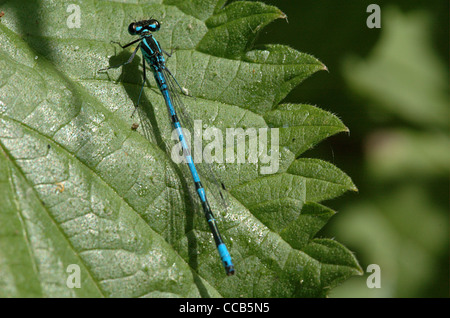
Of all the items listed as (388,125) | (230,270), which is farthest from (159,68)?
(388,125)

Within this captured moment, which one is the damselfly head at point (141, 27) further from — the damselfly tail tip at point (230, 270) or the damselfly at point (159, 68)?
the damselfly tail tip at point (230, 270)

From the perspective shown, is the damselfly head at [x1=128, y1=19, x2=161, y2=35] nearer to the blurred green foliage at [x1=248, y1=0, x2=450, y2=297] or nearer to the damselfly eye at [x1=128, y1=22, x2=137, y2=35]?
the damselfly eye at [x1=128, y1=22, x2=137, y2=35]

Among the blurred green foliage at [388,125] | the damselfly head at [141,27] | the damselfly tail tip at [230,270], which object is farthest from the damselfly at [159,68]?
the blurred green foliage at [388,125]

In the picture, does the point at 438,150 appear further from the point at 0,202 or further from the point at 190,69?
the point at 0,202

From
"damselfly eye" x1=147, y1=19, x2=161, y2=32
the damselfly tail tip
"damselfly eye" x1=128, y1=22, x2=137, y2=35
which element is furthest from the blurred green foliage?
the damselfly tail tip

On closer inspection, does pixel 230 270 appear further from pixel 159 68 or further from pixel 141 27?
pixel 141 27
